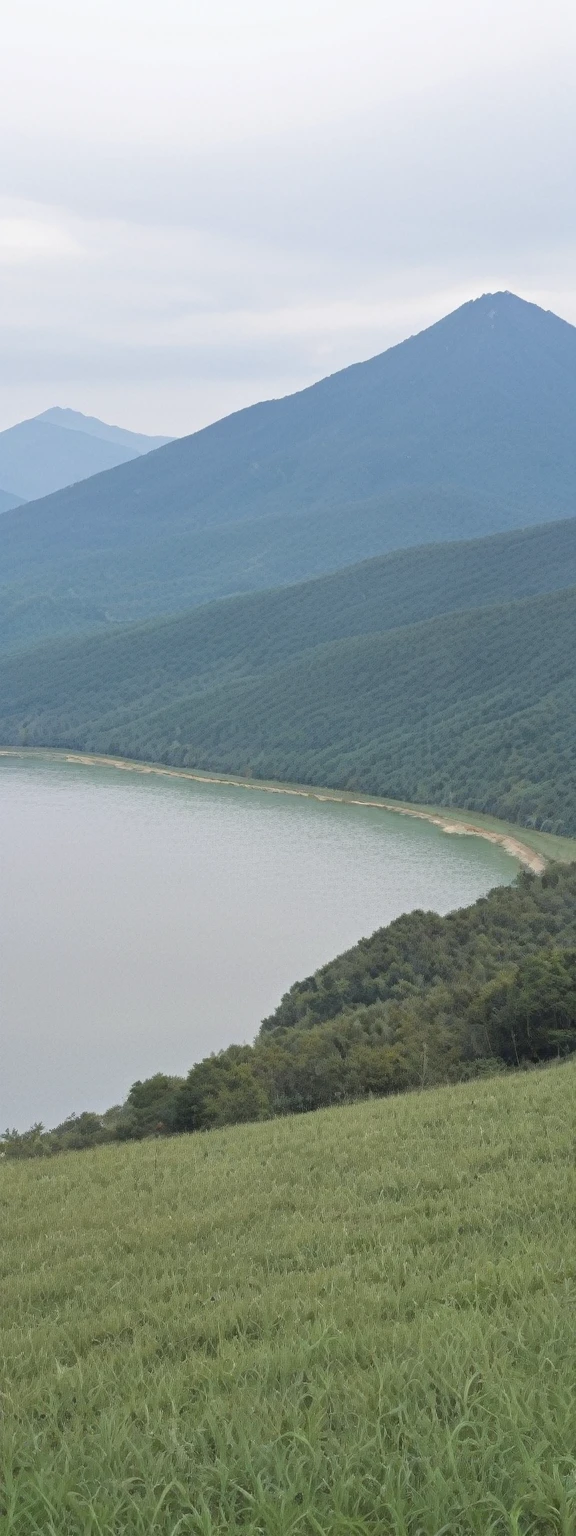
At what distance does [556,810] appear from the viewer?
72000 mm

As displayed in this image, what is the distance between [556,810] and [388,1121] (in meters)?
62.8

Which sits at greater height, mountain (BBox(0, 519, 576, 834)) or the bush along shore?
mountain (BBox(0, 519, 576, 834))

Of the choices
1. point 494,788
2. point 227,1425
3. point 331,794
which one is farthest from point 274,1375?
point 331,794

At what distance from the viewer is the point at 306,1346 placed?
4555 millimetres

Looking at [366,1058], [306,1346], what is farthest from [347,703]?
[306,1346]

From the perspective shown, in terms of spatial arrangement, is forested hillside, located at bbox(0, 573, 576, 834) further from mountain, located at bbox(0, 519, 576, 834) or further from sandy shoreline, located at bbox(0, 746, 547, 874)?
sandy shoreline, located at bbox(0, 746, 547, 874)

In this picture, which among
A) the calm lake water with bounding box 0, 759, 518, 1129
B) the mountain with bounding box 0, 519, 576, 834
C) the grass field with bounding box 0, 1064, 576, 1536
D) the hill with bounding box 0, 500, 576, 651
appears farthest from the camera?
the hill with bounding box 0, 500, 576, 651

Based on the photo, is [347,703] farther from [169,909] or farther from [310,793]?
[169,909]

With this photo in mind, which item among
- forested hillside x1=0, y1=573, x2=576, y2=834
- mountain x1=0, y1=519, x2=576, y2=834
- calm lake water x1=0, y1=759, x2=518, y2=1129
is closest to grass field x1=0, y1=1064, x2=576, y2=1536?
calm lake water x1=0, y1=759, x2=518, y2=1129

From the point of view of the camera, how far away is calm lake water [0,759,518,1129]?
109ft

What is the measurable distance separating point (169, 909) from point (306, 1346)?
155ft

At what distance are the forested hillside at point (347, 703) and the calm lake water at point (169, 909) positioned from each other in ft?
27.2

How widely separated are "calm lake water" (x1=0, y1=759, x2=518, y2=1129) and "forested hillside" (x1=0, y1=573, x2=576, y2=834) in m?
8.30

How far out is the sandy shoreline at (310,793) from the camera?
64.2 meters
